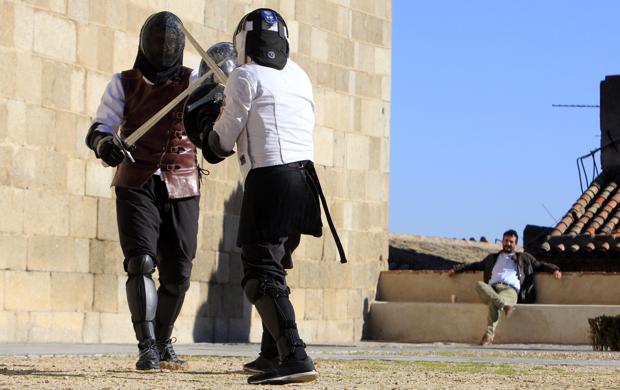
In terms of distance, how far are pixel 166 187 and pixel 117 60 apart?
4817 mm

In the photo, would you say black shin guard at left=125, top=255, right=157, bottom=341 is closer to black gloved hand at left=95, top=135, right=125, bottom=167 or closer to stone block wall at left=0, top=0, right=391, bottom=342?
black gloved hand at left=95, top=135, right=125, bottom=167

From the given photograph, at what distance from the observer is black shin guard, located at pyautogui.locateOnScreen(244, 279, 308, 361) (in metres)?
6.64

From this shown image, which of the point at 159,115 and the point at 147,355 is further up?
the point at 159,115

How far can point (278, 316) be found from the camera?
Answer: 22.0 ft

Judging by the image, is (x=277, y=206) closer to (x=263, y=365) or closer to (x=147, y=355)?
(x=263, y=365)

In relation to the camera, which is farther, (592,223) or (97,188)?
(592,223)

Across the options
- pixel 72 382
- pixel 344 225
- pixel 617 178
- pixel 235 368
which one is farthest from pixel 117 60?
pixel 617 178

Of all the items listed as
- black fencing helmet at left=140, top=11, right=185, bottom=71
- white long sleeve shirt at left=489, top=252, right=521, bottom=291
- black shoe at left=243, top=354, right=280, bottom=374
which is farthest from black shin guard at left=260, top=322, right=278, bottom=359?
white long sleeve shirt at left=489, top=252, right=521, bottom=291

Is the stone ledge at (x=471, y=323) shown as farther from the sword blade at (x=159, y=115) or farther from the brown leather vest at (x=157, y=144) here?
the sword blade at (x=159, y=115)

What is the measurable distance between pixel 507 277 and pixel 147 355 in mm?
8638

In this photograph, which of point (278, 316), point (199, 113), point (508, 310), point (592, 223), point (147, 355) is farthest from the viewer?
point (592, 223)

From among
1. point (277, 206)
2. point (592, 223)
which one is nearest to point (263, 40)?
point (277, 206)

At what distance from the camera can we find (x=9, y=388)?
6.11 metres

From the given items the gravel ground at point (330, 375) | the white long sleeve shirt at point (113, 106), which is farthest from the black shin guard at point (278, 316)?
the white long sleeve shirt at point (113, 106)
